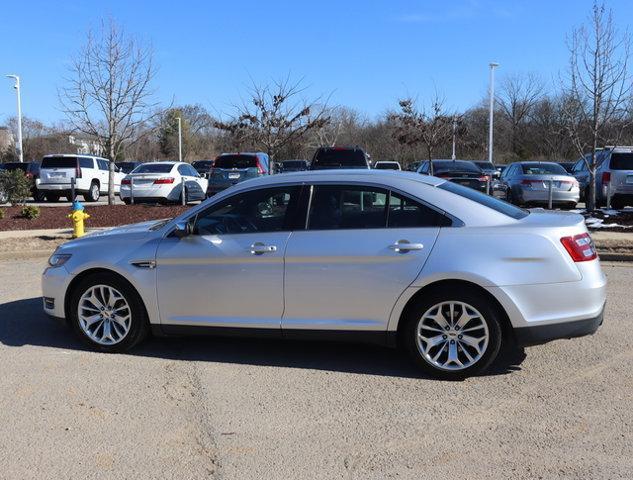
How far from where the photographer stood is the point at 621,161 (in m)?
15.8

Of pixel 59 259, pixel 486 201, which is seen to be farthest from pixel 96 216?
pixel 486 201

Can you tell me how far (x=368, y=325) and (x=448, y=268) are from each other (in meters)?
0.77

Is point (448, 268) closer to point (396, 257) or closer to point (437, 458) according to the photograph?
point (396, 257)

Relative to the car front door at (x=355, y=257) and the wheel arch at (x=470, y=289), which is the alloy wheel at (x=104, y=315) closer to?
the car front door at (x=355, y=257)

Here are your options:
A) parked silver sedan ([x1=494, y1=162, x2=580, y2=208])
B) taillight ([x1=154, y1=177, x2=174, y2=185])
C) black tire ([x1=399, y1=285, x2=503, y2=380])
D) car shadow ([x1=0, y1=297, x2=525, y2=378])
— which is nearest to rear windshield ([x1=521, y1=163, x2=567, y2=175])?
parked silver sedan ([x1=494, y1=162, x2=580, y2=208])

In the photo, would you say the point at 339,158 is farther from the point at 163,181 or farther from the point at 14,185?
the point at 14,185

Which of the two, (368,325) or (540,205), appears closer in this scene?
(368,325)

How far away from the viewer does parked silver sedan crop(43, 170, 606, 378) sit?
14.9 ft

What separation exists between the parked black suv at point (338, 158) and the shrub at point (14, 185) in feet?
25.2

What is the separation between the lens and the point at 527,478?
3.30 m

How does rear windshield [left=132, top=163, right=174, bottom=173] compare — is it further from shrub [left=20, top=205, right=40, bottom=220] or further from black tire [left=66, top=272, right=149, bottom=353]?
black tire [left=66, top=272, right=149, bottom=353]

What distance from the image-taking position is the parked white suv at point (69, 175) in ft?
73.8

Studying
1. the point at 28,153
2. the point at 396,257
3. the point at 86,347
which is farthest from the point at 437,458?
the point at 28,153

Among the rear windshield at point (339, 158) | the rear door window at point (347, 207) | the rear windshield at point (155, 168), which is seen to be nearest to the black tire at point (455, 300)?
the rear door window at point (347, 207)
